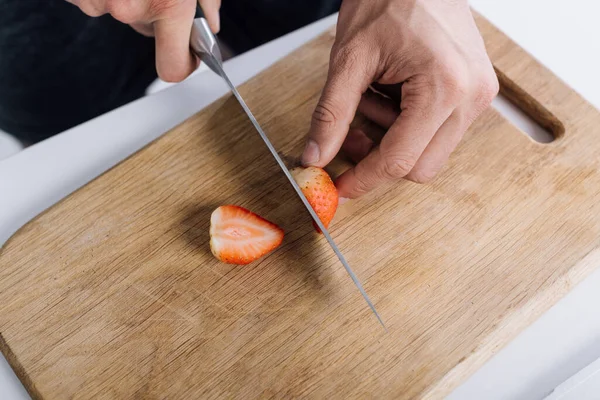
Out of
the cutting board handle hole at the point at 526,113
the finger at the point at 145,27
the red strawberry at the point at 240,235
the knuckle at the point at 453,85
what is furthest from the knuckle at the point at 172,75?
the cutting board handle hole at the point at 526,113

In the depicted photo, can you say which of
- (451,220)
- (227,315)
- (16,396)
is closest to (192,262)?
(227,315)

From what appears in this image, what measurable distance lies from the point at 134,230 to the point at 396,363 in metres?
0.54

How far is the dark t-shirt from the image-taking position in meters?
1.56

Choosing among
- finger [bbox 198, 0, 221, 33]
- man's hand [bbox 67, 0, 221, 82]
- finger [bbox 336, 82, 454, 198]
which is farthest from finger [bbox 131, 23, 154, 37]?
finger [bbox 336, 82, 454, 198]

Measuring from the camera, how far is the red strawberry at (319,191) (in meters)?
1.19

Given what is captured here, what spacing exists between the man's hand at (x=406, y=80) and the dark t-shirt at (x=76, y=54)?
0.48 meters

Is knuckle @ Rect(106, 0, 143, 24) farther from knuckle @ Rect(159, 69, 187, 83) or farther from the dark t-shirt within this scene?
the dark t-shirt

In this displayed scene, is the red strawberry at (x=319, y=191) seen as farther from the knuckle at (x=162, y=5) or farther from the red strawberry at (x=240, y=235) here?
the knuckle at (x=162, y=5)

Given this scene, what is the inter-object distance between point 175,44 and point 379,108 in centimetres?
43

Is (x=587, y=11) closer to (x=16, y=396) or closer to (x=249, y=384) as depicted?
(x=249, y=384)

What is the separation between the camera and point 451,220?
127cm

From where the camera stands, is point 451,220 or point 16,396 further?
point 451,220

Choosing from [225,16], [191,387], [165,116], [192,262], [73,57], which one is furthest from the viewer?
[225,16]

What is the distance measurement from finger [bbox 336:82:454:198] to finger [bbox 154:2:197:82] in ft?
1.34
